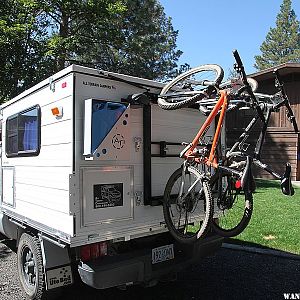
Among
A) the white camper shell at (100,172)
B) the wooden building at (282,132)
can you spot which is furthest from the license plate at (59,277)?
the wooden building at (282,132)

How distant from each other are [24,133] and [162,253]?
2316 millimetres

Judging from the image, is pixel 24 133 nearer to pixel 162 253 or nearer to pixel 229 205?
pixel 162 253

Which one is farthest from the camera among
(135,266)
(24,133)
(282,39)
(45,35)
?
(282,39)

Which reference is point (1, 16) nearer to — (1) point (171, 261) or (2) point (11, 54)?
(2) point (11, 54)

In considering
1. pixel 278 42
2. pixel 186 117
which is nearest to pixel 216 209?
pixel 186 117

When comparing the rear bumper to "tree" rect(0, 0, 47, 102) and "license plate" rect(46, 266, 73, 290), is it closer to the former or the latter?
"license plate" rect(46, 266, 73, 290)

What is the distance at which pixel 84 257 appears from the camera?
358 cm

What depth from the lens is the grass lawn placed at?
645cm

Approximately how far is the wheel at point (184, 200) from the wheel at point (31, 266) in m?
1.45

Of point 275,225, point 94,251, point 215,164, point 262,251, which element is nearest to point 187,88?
point 215,164

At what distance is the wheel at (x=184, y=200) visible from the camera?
380 cm

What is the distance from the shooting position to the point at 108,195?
3.73 m

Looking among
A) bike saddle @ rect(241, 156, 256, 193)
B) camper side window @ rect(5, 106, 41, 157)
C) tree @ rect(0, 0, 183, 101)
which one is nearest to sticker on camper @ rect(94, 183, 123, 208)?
camper side window @ rect(5, 106, 41, 157)

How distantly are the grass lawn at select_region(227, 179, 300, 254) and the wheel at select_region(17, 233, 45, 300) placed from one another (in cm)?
374
